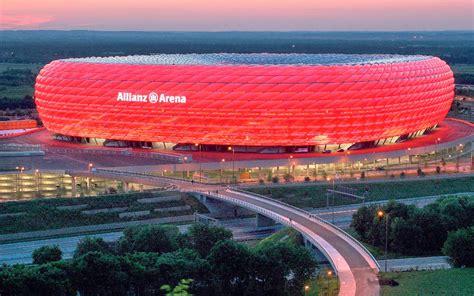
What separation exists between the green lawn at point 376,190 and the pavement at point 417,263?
21.3 m

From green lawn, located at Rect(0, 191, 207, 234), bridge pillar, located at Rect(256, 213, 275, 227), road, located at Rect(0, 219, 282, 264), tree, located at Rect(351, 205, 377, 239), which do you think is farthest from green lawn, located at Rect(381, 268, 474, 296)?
green lawn, located at Rect(0, 191, 207, 234)

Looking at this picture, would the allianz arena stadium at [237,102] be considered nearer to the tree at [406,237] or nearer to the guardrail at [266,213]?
the guardrail at [266,213]

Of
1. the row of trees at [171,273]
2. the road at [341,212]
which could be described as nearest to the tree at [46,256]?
the row of trees at [171,273]

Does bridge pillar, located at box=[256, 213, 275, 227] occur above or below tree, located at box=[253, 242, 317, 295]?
below

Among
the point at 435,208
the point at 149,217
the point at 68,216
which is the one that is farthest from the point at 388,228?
the point at 68,216

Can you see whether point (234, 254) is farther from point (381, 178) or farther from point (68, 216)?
point (381, 178)

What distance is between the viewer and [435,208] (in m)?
68.8

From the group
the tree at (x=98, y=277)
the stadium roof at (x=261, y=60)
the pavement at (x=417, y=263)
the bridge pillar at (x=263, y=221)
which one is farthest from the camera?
the stadium roof at (x=261, y=60)

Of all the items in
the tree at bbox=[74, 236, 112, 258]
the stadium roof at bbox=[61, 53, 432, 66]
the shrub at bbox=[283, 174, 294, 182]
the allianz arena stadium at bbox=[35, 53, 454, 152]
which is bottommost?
the shrub at bbox=[283, 174, 294, 182]

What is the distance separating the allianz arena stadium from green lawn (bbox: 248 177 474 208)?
11.7 metres

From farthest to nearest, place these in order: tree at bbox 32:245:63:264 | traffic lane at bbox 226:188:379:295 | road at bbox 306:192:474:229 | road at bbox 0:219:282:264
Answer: road at bbox 306:192:474:229, road at bbox 0:219:282:264, tree at bbox 32:245:63:264, traffic lane at bbox 226:188:379:295

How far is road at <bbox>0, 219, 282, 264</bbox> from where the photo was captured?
6538 centimetres

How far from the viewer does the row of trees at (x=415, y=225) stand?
209ft

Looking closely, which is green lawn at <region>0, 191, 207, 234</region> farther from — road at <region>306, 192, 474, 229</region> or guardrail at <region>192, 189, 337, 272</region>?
road at <region>306, 192, 474, 229</region>
